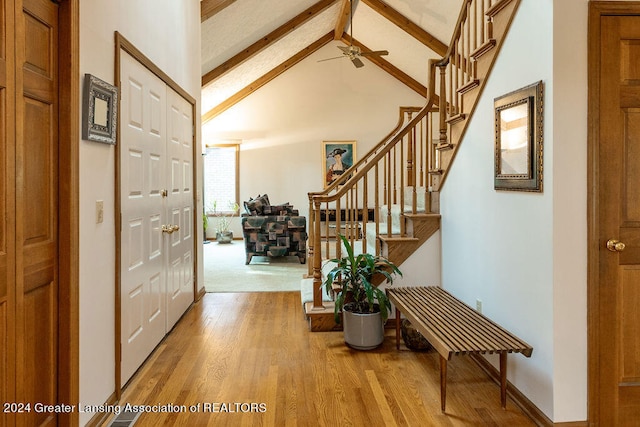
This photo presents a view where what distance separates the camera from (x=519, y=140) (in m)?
2.32

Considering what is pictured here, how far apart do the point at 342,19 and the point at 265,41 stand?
181 centimetres

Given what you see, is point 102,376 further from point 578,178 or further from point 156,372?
point 578,178

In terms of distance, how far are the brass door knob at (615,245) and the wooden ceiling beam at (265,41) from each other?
21.9 ft

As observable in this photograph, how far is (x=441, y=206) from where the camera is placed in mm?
3703

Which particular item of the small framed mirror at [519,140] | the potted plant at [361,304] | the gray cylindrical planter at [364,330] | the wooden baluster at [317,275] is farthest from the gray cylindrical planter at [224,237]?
the small framed mirror at [519,140]

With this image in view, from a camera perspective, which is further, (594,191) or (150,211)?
(150,211)

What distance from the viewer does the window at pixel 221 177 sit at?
9.94 m

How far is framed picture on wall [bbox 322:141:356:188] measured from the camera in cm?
994

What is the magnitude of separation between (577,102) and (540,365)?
1259 millimetres

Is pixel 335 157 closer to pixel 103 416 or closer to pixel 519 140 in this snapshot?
pixel 519 140

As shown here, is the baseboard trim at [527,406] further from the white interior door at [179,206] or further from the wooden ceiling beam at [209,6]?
the wooden ceiling beam at [209,6]

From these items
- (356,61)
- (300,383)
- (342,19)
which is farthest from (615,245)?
(342,19)

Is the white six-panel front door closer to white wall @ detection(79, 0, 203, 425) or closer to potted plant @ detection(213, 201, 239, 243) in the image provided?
white wall @ detection(79, 0, 203, 425)

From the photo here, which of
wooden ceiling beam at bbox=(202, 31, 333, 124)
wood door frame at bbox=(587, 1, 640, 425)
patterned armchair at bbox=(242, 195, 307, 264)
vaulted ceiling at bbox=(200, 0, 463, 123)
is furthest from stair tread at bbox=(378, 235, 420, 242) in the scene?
wooden ceiling beam at bbox=(202, 31, 333, 124)
